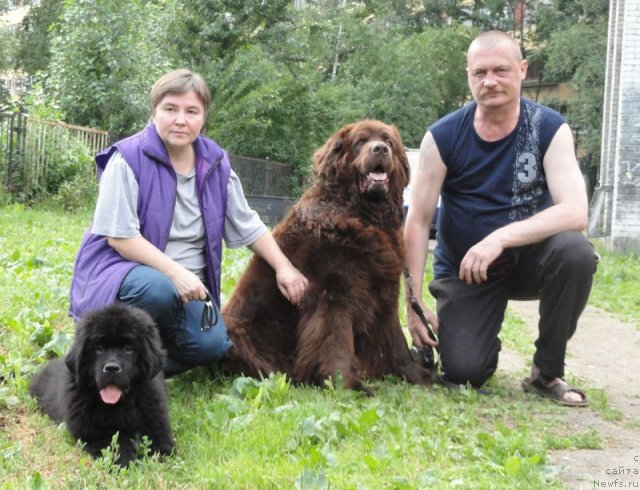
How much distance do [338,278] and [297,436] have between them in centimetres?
119

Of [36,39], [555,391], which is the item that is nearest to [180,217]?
[555,391]

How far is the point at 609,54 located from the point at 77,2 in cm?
1255

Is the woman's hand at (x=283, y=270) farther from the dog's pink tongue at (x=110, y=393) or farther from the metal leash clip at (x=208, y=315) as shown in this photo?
the dog's pink tongue at (x=110, y=393)

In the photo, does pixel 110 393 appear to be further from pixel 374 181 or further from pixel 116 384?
pixel 374 181

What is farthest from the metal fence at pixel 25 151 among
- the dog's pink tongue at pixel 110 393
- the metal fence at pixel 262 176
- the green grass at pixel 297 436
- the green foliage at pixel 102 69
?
the dog's pink tongue at pixel 110 393

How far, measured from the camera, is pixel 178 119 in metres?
3.96

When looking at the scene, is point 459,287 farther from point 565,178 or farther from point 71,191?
point 71,191

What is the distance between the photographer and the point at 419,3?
46.7m

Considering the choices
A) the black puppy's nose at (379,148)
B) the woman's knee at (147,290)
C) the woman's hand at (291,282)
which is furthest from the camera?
the black puppy's nose at (379,148)

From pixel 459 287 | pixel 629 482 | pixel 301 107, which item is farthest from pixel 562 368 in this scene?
pixel 301 107

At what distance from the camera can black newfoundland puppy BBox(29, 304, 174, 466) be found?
10.4ft

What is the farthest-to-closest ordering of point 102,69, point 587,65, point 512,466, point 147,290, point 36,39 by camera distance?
point 36,39 < point 587,65 < point 102,69 < point 147,290 < point 512,466

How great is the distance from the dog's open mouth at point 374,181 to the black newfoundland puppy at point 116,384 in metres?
1.56

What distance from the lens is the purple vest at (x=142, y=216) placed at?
3775mm
